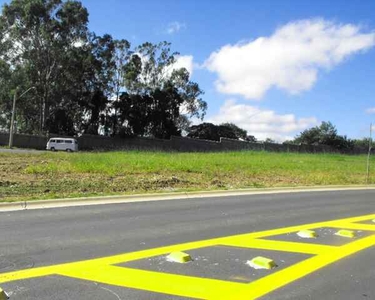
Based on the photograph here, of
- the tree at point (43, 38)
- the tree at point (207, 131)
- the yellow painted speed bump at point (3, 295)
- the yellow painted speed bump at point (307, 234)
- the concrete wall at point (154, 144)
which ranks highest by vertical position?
the tree at point (43, 38)

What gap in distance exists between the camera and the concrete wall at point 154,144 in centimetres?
5456

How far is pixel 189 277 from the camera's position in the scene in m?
5.42

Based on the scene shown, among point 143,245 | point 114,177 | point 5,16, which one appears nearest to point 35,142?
point 5,16

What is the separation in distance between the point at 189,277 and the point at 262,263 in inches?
44.0

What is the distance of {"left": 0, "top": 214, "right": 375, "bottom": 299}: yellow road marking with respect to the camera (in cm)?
495

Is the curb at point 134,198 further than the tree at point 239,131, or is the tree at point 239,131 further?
the tree at point 239,131

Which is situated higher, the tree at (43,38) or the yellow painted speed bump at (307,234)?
the tree at (43,38)

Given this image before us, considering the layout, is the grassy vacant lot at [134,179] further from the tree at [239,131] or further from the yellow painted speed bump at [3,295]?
the tree at [239,131]

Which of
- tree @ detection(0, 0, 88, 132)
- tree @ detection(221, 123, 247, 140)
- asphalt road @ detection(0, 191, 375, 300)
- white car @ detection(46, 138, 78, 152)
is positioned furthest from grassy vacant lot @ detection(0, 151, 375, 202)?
tree @ detection(221, 123, 247, 140)

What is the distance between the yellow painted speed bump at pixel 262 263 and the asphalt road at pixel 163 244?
0.34 feet

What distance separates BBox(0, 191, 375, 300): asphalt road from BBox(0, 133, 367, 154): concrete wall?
42.4m

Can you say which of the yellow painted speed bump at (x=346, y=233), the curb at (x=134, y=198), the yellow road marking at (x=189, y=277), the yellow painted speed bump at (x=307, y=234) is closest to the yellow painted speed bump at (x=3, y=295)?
the yellow road marking at (x=189, y=277)

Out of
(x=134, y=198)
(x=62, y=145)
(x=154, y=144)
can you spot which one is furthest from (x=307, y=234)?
(x=154, y=144)

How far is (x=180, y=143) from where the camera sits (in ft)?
196
